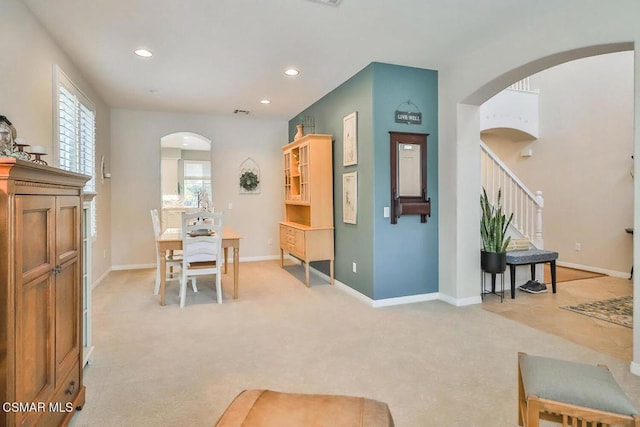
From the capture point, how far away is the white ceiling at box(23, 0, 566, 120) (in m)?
2.85

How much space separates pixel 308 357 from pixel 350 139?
8.88 feet

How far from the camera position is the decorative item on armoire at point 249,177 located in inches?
270

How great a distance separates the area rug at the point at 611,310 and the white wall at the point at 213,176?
491 cm

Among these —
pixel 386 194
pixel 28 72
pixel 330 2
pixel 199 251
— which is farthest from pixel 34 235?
pixel 386 194

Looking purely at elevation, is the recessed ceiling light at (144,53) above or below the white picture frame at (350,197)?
above

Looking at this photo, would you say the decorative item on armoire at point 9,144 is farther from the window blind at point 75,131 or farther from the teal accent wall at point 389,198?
the teal accent wall at point 389,198

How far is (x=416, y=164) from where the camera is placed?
4188mm

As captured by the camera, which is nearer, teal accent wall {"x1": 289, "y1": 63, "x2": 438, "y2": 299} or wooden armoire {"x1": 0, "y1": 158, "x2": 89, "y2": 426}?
wooden armoire {"x1": 0, "y1": 158, "x2": 89, "y2": 426}

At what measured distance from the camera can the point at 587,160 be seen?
19.4ft

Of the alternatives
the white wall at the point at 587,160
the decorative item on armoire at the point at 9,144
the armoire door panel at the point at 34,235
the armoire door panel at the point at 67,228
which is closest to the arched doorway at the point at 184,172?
the decorative item on armoire at the point at 9,144

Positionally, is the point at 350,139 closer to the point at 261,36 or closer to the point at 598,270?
the point at 261,36

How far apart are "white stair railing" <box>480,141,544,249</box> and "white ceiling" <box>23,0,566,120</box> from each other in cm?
178

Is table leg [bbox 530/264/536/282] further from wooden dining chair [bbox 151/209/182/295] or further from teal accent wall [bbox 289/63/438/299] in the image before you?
wooden dining chair [bbox 151/209/182/295]

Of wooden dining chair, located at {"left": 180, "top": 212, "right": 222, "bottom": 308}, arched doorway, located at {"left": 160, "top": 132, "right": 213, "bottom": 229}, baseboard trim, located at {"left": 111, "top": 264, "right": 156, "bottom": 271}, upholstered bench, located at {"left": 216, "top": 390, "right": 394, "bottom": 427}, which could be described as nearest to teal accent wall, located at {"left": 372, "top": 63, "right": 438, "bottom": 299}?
wooden dining chair, located at {"left": 180, "top": 212, "right": 222, "bottom": 308}
